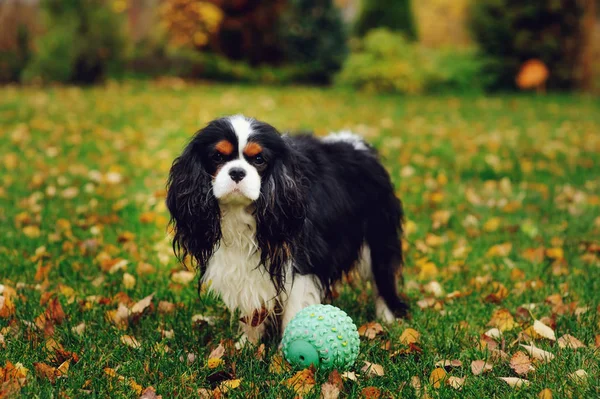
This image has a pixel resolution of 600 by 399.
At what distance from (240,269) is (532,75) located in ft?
48.9

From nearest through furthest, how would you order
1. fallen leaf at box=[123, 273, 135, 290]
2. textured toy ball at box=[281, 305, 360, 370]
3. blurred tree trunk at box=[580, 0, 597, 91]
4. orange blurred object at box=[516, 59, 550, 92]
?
textured toy ball at box=[281, 305, 360, 370]
fallen leaf at box=[123, 273, 135, 290]
orange blurred object at box=[516, 59, 550, 92]
blurred tree trunk at box=[580, 0, 597, 91]

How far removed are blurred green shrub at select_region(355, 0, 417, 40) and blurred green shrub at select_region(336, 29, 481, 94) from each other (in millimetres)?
596

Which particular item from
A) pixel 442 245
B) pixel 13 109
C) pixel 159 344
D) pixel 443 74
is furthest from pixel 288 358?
pixel 443 74

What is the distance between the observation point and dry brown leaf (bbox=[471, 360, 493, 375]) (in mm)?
2853

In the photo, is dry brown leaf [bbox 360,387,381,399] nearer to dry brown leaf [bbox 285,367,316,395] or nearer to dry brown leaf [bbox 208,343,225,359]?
dry brown leaf [bbox 285,367,316,395]

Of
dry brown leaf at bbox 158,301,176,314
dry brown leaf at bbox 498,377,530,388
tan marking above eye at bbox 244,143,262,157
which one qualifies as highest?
tan marking above eye at bbox 244,143,262,157

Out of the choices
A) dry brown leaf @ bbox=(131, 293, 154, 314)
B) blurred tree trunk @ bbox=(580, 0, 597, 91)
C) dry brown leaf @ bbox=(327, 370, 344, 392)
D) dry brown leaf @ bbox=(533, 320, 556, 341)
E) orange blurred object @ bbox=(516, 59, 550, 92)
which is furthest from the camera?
blurred tree trunk @ bbox=(580, 0, 597, 91)

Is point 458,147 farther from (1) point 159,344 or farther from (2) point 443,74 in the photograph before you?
(2) point 443,74

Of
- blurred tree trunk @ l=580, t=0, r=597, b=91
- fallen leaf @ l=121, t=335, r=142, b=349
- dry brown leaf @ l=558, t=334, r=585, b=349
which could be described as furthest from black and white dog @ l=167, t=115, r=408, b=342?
blurred tree trunk @ l=580, t=0, r=597, b=91

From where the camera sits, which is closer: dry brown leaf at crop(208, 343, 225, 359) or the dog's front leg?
dry brown leaf at crop(208, 343, 225, 359)

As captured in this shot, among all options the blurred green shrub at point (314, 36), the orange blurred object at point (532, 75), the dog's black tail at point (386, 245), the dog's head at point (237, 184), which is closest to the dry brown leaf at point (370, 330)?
the dog's black tail at point (386, 245)

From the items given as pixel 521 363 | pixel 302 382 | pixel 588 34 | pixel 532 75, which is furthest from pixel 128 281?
pixel 588 34

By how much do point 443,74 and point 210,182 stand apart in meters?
14.0

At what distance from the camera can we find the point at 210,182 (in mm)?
2904
